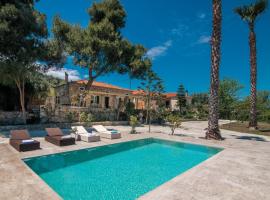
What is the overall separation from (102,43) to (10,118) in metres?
12.1

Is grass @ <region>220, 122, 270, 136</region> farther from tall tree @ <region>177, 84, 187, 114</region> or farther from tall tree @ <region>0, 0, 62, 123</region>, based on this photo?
tall tree @ <region>177, 84, 187, 114</region>

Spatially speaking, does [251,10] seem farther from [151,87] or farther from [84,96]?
[84,96]

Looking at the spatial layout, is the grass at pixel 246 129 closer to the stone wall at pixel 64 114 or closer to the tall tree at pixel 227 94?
the stone wall at pixel 64 114

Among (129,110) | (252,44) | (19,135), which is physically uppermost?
(252,44)

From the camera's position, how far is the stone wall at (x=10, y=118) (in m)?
15.3

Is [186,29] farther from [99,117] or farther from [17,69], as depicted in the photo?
[17,69]

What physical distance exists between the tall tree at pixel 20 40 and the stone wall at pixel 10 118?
60cm

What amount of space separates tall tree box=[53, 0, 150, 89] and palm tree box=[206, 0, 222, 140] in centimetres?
1138

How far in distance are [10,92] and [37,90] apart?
228 cm

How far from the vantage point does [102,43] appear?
73.1 ft

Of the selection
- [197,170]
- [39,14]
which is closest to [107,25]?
[39,14]

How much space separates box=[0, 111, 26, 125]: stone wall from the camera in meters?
15.3

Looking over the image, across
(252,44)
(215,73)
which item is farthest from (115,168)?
(252,44)

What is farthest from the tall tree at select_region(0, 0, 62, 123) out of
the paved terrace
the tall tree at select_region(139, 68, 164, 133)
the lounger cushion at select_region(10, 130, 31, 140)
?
the tall tree at select_region(139, 68, 164, 133)
